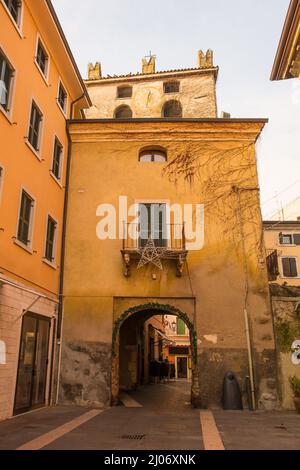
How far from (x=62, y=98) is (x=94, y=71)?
16.8 m

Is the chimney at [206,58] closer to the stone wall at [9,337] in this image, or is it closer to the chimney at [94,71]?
the chimney at [94,71]

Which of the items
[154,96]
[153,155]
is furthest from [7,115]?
[154,96]

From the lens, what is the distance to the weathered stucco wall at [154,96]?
2714 centimetres

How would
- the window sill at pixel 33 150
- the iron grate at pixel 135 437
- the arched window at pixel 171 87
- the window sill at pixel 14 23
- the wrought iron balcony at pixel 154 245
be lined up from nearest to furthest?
1. the iron grate at pixel 135 437
2. the window sill at pixel 14 23
3. the window sill at pixel 33 150
4. the wrought iron balcony at pixel 154 245
5. the arched window at pixel 171 87

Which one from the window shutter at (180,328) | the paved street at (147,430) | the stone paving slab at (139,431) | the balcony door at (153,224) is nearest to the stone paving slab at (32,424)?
the paved street at (147,430)

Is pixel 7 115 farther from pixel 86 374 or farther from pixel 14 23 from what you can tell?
pixel 86 374

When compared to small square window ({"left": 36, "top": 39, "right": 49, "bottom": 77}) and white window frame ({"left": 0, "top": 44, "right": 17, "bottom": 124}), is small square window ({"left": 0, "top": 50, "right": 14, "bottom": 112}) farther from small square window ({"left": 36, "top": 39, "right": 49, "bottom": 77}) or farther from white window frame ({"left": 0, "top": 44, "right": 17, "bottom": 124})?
small square window ({"left": 36, "top": 39, "right": 49, "bottom": 77})

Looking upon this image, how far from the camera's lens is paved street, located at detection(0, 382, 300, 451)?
23.9 ft

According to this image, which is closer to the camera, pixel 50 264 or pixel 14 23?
pixel 14 23

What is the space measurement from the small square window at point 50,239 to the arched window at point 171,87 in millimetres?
18204

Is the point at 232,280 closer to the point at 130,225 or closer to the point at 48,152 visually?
the point at 130,225

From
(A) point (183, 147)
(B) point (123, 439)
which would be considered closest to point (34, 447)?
(B) point (123, 439)

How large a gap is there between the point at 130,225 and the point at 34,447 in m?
8.64

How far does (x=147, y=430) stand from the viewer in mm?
8875
